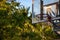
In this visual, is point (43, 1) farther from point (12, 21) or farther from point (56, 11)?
point (12, 21)

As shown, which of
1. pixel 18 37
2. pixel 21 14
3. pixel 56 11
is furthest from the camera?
pixel 21 14

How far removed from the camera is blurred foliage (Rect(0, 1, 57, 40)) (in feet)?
28.6

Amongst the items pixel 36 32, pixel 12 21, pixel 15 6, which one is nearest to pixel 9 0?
pixel 15 6

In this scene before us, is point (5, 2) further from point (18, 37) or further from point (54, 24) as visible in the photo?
point (54, 24)

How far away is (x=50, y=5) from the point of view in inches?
187

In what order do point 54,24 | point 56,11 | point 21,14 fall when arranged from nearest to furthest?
point 56,11, point 54,24, point 21,14

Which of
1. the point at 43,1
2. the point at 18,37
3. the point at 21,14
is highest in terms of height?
the point at 43,1

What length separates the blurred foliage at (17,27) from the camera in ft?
28.6

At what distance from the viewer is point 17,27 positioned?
8883 mm

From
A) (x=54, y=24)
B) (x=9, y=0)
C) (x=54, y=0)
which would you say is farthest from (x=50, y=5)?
(x=9, y=0)

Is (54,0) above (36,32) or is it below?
above

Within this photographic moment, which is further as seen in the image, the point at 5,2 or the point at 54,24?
the point at 5,2

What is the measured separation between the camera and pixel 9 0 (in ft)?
32.5

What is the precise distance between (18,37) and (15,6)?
4.50ft
